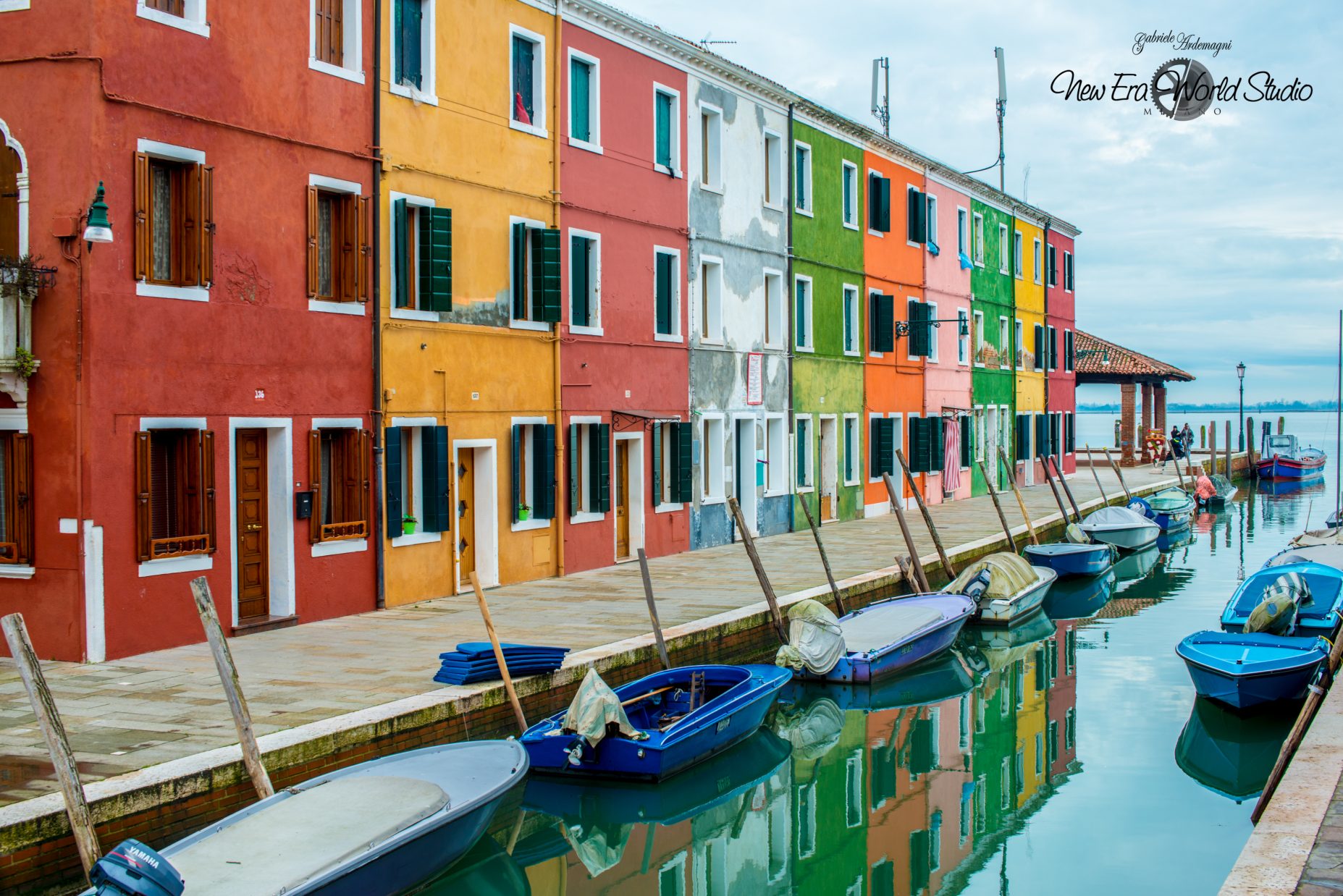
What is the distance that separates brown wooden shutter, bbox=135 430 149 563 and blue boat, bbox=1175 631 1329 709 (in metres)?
11.0

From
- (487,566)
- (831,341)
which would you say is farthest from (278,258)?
(831,341)

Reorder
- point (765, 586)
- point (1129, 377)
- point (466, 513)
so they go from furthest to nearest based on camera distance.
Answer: point (1129, 377) → point (466, 513) → point (765, 586)

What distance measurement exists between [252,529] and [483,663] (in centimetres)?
403

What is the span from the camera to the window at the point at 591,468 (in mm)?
19688

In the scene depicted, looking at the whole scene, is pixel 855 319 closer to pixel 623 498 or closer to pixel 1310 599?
pixel 623 498

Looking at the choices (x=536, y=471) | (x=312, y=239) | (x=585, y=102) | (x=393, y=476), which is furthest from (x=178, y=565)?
(x=585, y=102)

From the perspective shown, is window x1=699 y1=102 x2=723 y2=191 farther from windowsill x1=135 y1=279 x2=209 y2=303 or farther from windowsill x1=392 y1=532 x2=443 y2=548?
windowsill x1=135 y1=279 x2=209 y2=303

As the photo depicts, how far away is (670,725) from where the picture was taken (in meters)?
12.5

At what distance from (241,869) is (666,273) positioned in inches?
618

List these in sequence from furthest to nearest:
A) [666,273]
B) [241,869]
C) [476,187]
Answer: [666,273] → [476,187] → [241,869]

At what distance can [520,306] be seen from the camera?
18469 millimetres

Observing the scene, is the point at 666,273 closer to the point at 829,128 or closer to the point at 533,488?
the point at 533,488

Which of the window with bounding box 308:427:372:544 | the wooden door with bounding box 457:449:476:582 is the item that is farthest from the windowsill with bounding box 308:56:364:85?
the wooden door with bounding box 457:449:476:582

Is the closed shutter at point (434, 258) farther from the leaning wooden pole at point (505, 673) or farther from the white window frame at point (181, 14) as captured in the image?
the leaning wooden pole at point (505, 673)
